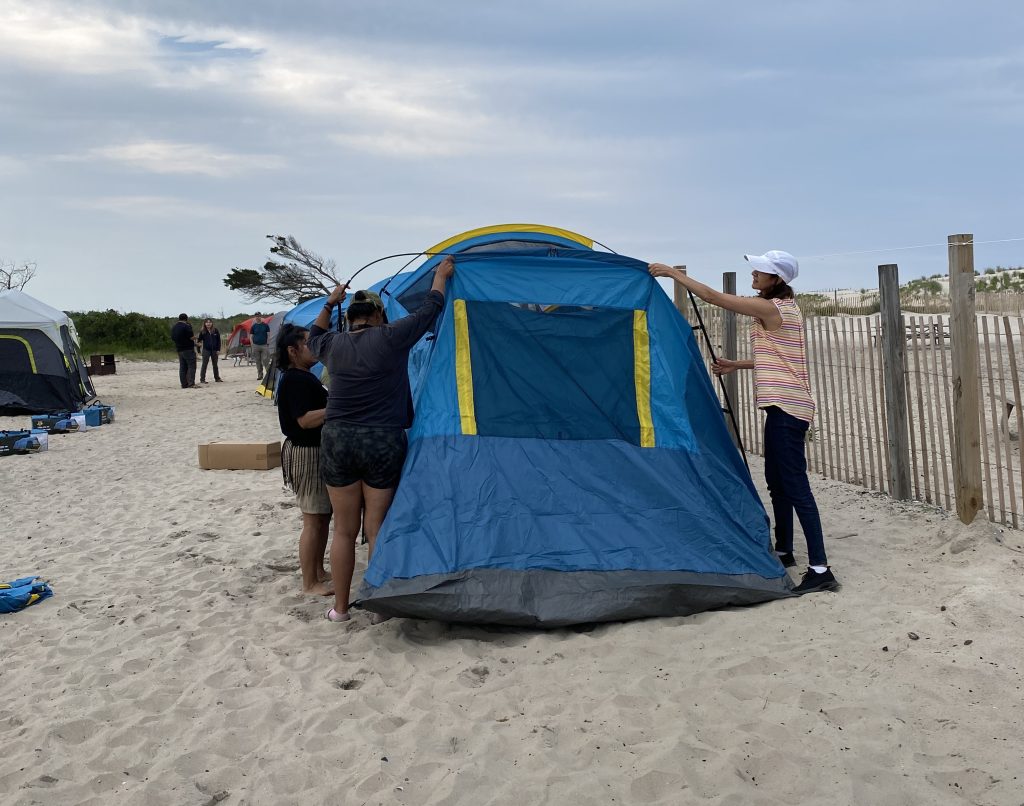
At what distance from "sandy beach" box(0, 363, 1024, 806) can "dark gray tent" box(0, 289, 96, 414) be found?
411 inches

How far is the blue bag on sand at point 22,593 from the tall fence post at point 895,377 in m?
5.65

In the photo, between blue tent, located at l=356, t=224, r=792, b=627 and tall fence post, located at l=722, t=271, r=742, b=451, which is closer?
blue tent, located at l=356, t=224, r=792, b=627

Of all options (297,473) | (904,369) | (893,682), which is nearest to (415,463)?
(297,473)

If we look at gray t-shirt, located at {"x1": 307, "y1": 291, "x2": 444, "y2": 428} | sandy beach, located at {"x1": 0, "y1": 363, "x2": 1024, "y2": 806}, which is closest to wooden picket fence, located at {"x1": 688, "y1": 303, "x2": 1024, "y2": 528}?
sandy beach, located at {"x1": 0, "y1": 363, "x2": 1024, "y2": 806}

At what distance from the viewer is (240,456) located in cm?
905

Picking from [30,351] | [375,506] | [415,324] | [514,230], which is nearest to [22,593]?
[375,506]

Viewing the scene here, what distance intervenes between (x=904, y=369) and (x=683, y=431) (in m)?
2.26

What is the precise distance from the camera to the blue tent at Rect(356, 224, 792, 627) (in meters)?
4.25

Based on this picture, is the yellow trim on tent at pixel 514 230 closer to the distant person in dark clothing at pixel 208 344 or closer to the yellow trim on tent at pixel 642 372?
the yellow trim on tent at pixel 642 372

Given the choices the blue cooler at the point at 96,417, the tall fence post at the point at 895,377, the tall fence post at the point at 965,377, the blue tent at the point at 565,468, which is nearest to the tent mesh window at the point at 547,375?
the blue tent at the point at 565,468

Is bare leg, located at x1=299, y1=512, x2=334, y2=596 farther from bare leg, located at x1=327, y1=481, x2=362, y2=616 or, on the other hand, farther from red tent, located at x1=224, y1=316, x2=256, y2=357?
red tent, located at x1=224, y1=316, x2=256, y2=357

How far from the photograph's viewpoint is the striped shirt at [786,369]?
4.53 m

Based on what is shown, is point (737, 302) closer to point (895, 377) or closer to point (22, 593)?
point (895, 377)

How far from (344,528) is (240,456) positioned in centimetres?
506
